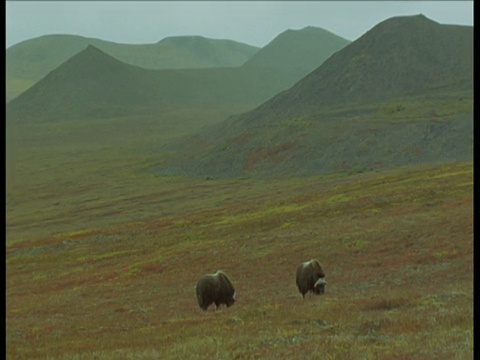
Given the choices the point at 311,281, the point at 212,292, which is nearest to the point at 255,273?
the point at 311,281

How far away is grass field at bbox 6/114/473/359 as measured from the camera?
1872 cm

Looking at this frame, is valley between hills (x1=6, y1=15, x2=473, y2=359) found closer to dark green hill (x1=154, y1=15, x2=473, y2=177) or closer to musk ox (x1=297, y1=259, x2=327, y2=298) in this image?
dark green hill (x1=154, y1=15, x2=473, y2=177)

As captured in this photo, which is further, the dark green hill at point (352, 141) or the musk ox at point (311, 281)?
the dark green hill at point (352, 141)

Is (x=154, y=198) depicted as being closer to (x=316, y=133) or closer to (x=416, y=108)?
(x=316, y=133)

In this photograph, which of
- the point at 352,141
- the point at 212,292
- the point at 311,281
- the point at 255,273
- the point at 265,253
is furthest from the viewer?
the point at 352,141

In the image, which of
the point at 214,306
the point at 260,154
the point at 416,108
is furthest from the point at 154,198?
the point at 214,306

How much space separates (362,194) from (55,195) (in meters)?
87.1

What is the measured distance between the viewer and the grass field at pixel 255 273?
18.7 metres

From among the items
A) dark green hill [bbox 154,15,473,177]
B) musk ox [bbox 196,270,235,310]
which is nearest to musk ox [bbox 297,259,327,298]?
musk ox [bbox 196,270,235,310]

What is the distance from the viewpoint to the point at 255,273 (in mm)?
47781

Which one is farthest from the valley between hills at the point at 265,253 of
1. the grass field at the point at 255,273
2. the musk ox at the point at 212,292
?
the musk ox at the point at 212,292

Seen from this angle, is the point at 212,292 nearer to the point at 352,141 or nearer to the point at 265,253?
the point at 265,253

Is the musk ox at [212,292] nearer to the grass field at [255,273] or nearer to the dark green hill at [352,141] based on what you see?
the grass field at [255,273]

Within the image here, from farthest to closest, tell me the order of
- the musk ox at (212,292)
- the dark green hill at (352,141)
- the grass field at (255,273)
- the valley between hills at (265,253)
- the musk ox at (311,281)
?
1. the dark green hill at (352,141)
2. the musk ox at (311,281)
3. the musk ox at (212,292)
4. the valley between hills at (265,253)
5. the grass field at (255,273)
